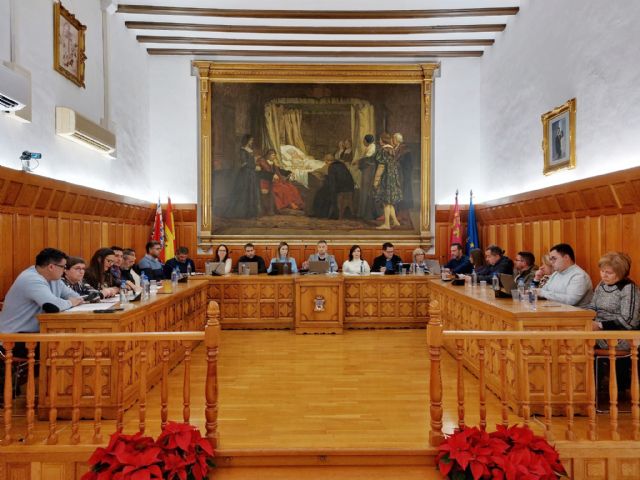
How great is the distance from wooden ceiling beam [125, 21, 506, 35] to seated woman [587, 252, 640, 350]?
5.77 meters

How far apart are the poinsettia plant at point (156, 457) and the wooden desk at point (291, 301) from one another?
4.86 m

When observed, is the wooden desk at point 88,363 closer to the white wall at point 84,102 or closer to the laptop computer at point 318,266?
the white wall at point 84,102

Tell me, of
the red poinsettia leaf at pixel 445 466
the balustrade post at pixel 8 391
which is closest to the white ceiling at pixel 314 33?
the balustrade post at pixel 8 391

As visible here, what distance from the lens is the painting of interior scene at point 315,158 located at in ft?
31.8

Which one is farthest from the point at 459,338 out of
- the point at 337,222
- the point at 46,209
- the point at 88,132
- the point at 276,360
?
the point at 337,222

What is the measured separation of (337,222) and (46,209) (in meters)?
5.66

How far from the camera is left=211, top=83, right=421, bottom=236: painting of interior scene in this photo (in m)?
9.70

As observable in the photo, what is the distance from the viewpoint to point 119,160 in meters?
8.05

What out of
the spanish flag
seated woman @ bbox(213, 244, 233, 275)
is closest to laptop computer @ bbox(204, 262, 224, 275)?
seated woman @ bbox(213, 244, 233, 275)

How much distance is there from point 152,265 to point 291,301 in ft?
8.43

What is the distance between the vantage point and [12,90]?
4637 mm

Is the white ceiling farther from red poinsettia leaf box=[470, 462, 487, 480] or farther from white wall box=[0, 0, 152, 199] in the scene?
red poinsettia leaf box=[470, 462, 487, 480]

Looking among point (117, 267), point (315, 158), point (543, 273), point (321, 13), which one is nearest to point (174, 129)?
point (315, 158)

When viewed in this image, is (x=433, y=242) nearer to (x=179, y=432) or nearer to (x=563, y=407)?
(x=563, y=407)
